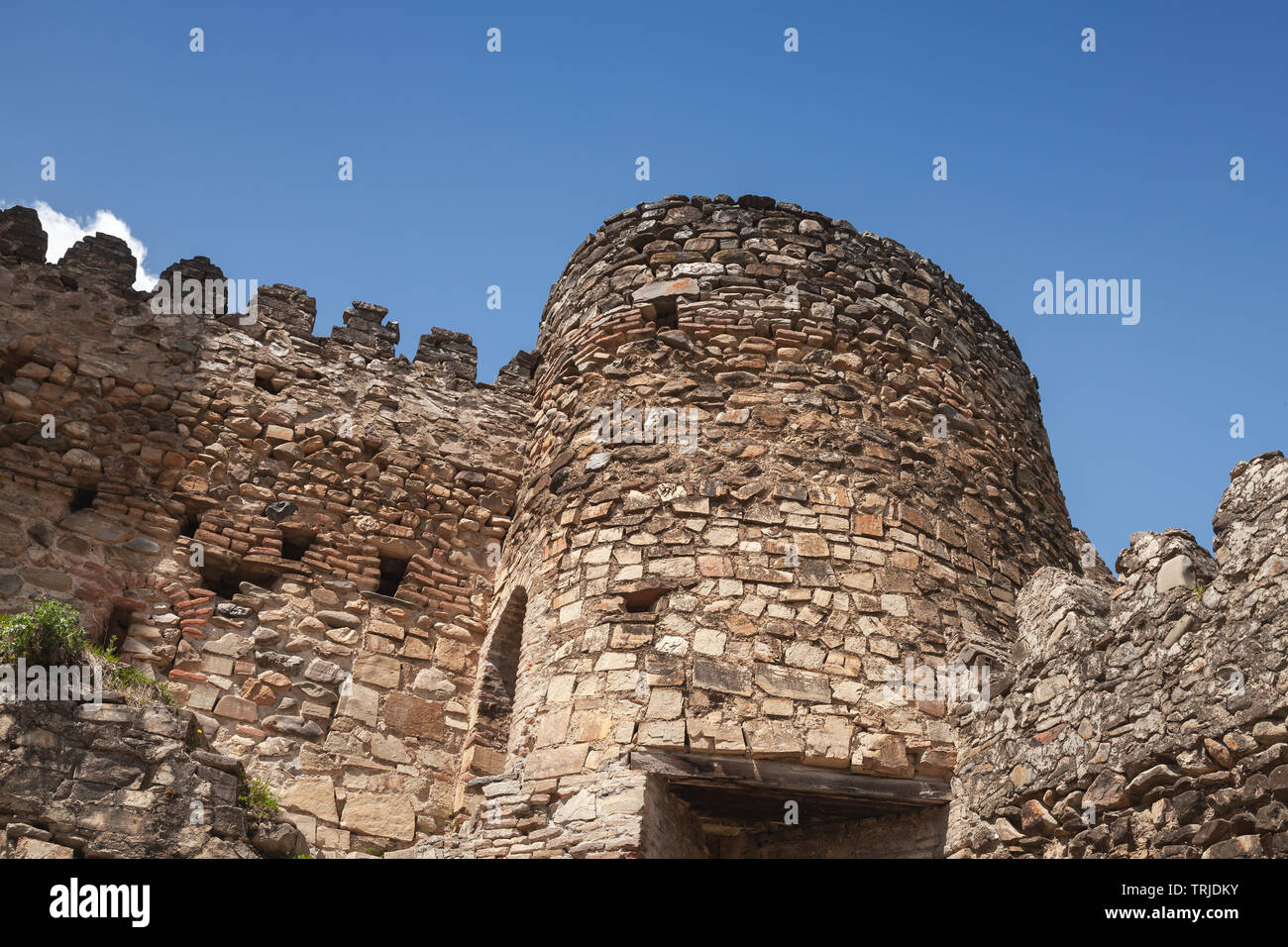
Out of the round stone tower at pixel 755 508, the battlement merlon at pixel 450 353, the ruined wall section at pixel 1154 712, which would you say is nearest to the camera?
the ruined wall section at pixel 1154 712

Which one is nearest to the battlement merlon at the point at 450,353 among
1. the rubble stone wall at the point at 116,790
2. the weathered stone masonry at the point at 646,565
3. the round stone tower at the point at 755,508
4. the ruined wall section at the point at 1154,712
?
the weathered stone masonry at the point at 646,565

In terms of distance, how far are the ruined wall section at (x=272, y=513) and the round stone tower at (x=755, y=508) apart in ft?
1.80

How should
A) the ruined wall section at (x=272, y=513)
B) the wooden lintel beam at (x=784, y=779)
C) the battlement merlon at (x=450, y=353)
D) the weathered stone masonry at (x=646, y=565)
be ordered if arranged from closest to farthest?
the weathered stone masonry at (x=646, y=565) → the wooden lintel beam at (x=784, y=779) → the ruined wall section at (x=272, y=513) → the battlement merlon at (x=450, y=353)

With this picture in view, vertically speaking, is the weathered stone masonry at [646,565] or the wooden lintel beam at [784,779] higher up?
the weathered stone masonry at [646,565]

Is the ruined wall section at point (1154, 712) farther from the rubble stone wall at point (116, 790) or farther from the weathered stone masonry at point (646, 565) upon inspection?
the rubble stone wall at point (116, 790)

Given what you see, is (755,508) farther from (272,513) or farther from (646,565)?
(272,513)

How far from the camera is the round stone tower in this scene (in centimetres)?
664

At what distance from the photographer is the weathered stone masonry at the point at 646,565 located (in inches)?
235

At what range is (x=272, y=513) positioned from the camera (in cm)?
882

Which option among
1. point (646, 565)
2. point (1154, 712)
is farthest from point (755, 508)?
point (1154, 712)

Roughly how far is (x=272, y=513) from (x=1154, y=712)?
6.17 meters

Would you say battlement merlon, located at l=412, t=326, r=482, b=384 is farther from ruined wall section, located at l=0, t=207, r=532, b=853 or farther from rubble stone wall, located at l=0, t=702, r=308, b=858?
rubble stone wall, located at l=0, t=702, r=308, b=858
